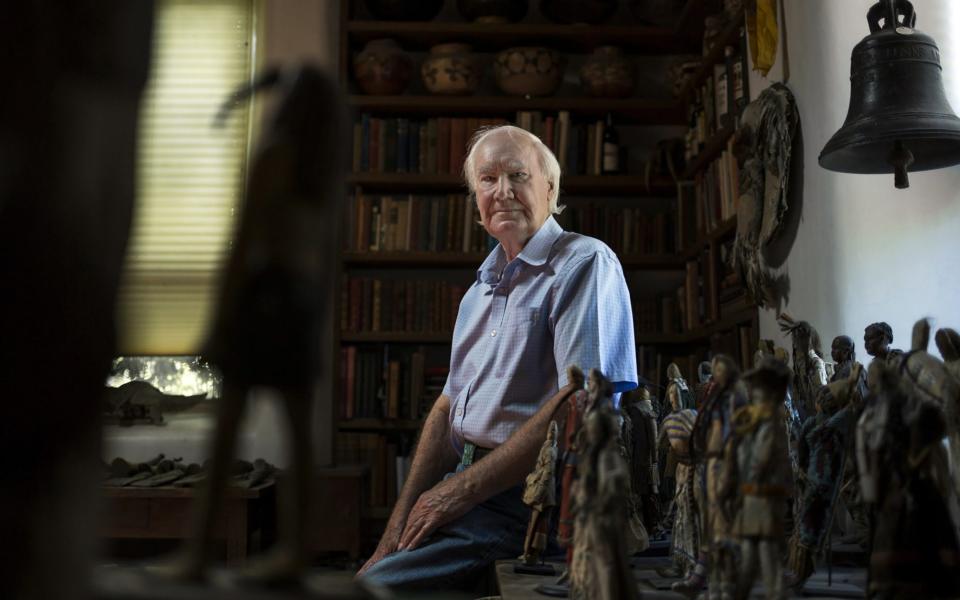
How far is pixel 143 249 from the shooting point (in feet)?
14.2

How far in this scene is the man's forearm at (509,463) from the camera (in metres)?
1.65

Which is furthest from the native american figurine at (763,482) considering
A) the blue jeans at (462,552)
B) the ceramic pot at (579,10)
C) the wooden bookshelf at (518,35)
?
the ceramic pot at (579,10)

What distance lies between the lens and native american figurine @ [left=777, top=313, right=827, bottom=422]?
4.88ft

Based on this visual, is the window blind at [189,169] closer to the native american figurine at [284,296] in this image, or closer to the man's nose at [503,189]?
the man's nose at [503,189]

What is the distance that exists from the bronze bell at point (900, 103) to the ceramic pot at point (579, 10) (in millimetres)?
2489

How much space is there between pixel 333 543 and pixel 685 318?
1858 mm

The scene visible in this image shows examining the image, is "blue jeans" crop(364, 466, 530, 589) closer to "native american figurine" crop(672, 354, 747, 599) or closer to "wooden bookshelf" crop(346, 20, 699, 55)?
"native american figurine" crop(672, 354, 747, 599)

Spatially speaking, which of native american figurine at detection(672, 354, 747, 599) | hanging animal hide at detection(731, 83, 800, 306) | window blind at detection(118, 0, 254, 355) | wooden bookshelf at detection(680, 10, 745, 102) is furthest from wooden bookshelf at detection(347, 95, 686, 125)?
native american figurine at detection(672, 354, 747, 599)

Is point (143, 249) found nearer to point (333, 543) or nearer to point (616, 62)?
point (333, 543)

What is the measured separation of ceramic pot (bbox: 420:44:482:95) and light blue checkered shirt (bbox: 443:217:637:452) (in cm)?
232

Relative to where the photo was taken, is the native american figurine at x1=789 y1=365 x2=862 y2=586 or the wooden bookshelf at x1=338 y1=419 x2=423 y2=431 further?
the wooden bookshelf at x1=338 y1=419 x2=423 y2=431

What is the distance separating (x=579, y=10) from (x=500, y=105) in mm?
630

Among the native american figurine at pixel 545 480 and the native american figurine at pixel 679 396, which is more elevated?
the native american figurine at pixel 679 396

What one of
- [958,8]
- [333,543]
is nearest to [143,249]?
[333,543]
